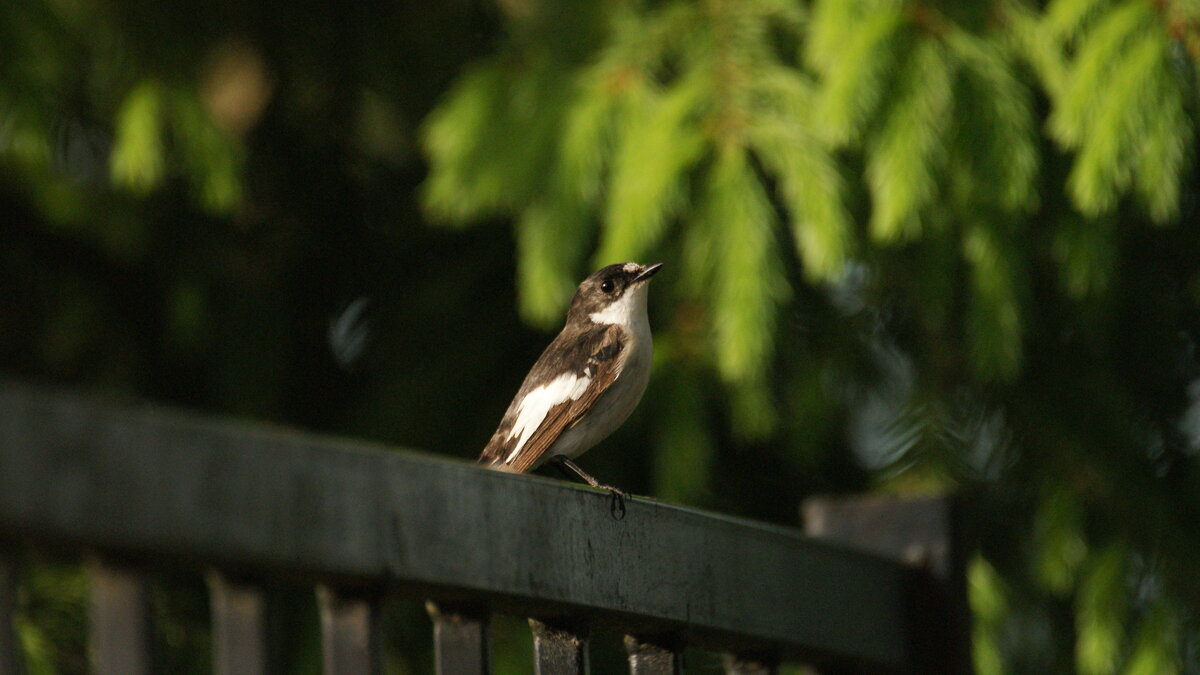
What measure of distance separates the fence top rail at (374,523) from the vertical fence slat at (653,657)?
4 cm

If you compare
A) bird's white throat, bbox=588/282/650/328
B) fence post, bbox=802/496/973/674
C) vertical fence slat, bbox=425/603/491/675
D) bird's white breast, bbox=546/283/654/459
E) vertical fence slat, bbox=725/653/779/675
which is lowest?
vertical fence slat, bbox=425/603/491/675

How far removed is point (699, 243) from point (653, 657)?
175 cm

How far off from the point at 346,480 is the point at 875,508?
2.03 metres

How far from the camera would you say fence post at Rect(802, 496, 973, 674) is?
3025mm

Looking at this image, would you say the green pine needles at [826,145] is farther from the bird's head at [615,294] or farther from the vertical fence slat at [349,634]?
the vertical fence slat at [349,634]

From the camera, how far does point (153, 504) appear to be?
3.70ft

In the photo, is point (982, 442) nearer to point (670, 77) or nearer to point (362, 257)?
point (670, 77)

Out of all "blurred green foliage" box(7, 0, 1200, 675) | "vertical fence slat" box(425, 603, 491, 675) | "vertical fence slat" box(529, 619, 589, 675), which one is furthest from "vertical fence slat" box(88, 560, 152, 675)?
"blurred green foliage" box(7, 0, 1200, 675)

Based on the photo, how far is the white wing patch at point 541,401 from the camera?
3.87 metres

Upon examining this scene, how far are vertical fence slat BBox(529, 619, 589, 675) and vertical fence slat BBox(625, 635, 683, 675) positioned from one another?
0.94 ft

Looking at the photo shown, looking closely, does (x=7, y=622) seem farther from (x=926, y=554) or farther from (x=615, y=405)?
(x=615, y=405)

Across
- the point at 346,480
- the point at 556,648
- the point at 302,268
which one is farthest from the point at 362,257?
the point at 346,480

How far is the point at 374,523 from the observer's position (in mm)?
1390

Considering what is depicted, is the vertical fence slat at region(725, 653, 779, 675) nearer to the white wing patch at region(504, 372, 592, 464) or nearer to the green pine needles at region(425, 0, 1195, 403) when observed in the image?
the green pine needles at region(425, 0, 1195, 403)
